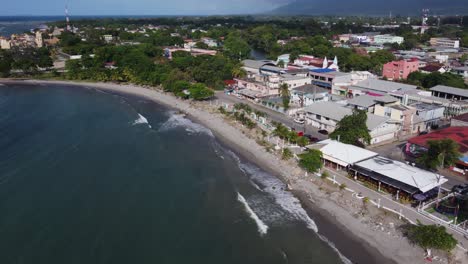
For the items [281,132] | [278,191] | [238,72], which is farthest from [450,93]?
[278,191]

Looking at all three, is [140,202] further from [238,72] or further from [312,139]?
[238,72]

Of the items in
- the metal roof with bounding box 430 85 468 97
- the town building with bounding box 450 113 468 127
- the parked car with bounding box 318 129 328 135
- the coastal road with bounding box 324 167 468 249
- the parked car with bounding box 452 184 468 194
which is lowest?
the coastal road with bounding box 324 167 468 249

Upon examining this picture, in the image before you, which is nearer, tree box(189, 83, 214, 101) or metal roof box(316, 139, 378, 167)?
metal roof box(316, 139, 378, 167)

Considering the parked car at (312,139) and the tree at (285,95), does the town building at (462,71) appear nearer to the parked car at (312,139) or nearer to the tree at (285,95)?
the tree at (285,95)

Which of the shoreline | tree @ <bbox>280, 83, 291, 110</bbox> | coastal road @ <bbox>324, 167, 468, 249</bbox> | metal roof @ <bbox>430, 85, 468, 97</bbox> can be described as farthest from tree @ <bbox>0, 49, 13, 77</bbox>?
metal roof @ <bbox>430, 85, 468, 97</bbox>

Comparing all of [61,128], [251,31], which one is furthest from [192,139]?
[251,31]

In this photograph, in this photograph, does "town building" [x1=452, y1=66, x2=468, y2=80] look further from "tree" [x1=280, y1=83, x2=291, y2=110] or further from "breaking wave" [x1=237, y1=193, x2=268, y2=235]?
"breaking wave" [x1=237, y1=193, x2=268, y2=235]
